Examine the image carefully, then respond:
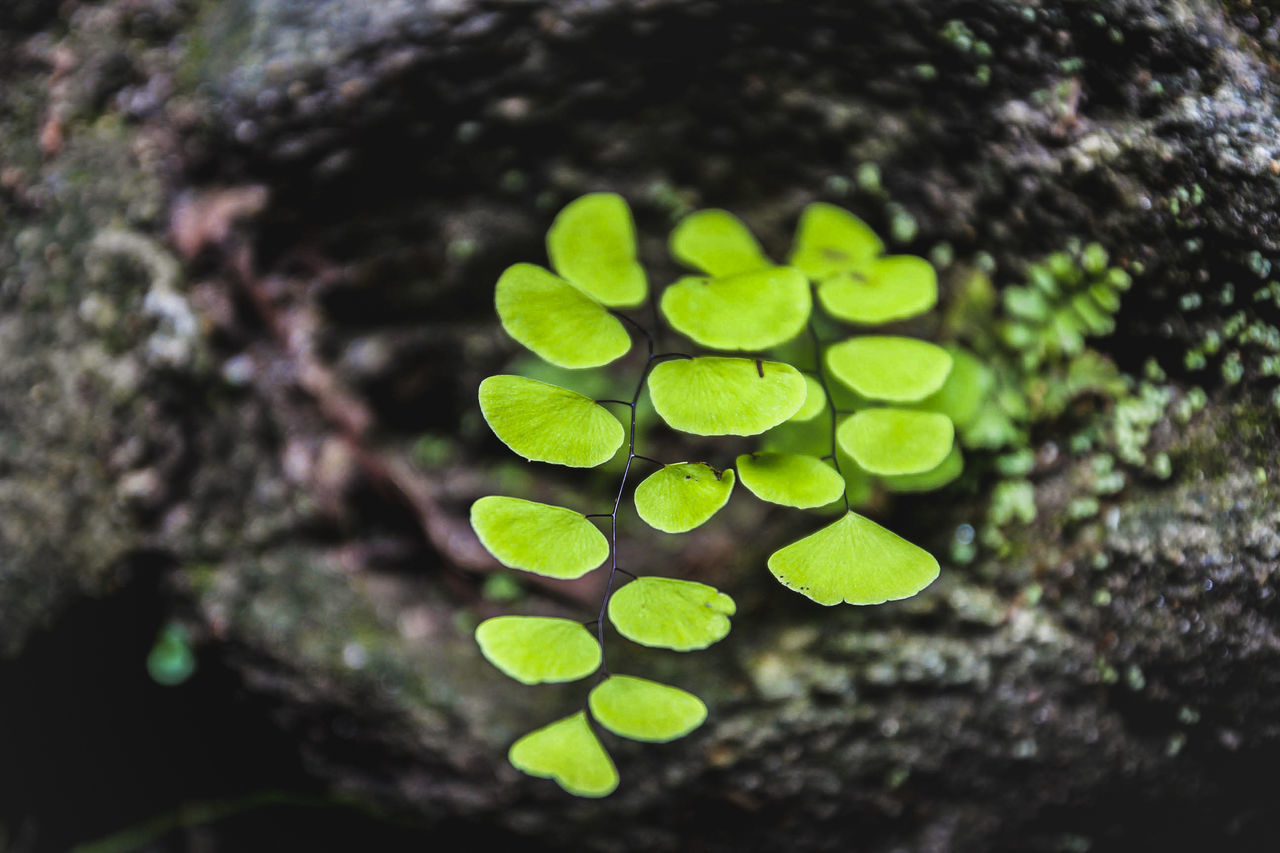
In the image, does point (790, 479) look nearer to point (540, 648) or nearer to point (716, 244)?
point (540, 648)

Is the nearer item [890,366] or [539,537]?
[539,537]

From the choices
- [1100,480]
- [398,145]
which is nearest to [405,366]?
[398,145]

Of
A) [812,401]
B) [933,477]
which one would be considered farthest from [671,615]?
[933,477]

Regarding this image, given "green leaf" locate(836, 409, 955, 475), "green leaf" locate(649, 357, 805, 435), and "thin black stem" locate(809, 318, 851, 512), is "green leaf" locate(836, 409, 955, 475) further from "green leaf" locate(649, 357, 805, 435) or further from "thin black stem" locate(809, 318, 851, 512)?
"green leaf" locate(649, 357, 805, 435)

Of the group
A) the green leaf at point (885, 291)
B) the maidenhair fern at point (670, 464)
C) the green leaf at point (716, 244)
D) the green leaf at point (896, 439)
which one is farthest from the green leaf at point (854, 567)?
the green leaf at point (716, 244)

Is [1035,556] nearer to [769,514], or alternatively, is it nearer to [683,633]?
[769,514]

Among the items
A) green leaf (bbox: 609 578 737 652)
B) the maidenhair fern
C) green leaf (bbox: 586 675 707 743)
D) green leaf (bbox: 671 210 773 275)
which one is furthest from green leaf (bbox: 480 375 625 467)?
green leaf (bbox: 671 210 773 275)
